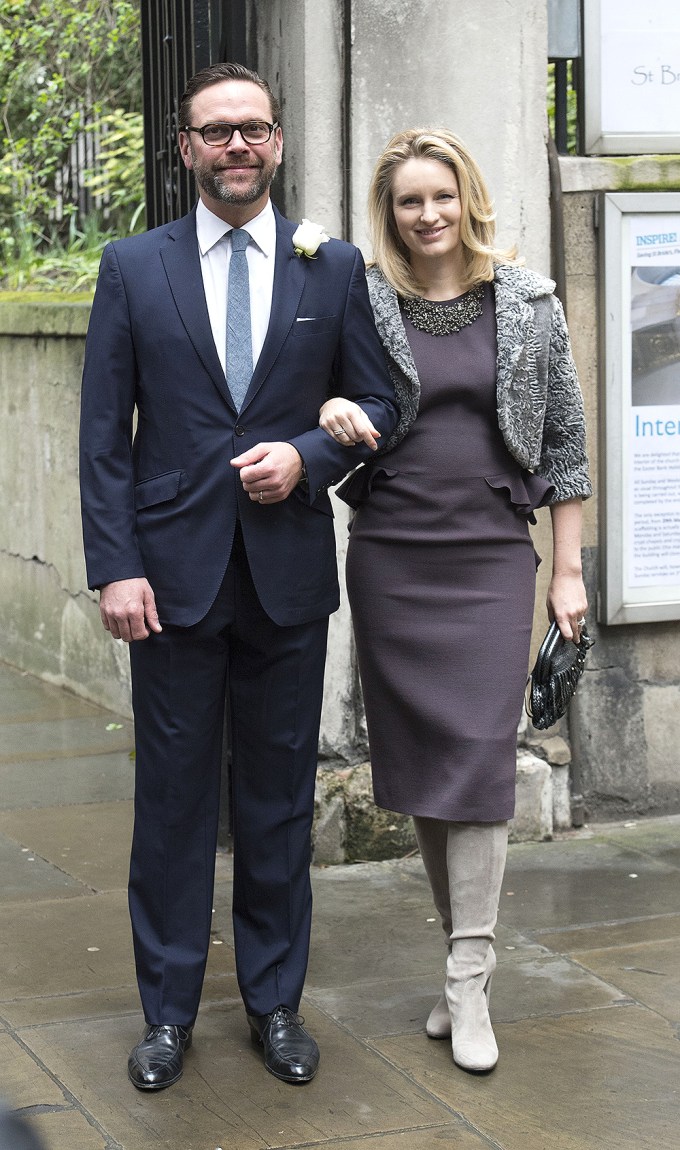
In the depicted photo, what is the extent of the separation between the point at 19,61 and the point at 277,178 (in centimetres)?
751

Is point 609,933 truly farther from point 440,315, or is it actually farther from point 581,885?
point 440,315

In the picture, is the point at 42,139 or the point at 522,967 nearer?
the point at 522,967

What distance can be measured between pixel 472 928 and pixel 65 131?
8.48 metres

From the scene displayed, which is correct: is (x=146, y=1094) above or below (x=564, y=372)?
below

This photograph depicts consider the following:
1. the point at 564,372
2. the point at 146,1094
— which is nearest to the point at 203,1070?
the point at 146,1094

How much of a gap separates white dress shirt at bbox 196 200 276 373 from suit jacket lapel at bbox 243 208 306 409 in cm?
2

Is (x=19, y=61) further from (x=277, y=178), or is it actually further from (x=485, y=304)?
(x=485, y=304)

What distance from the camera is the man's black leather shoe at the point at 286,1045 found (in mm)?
3520

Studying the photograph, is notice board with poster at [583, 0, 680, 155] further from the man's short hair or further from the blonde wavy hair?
the man's short hair

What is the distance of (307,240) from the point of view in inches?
136

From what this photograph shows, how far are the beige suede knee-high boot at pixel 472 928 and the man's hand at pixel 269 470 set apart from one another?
0.87 metres

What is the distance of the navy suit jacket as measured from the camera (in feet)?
11.1

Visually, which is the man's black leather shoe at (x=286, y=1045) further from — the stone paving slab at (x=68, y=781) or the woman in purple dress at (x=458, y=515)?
the stone paving slab at (x=68, y=781)

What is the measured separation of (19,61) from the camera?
11.8 meters
